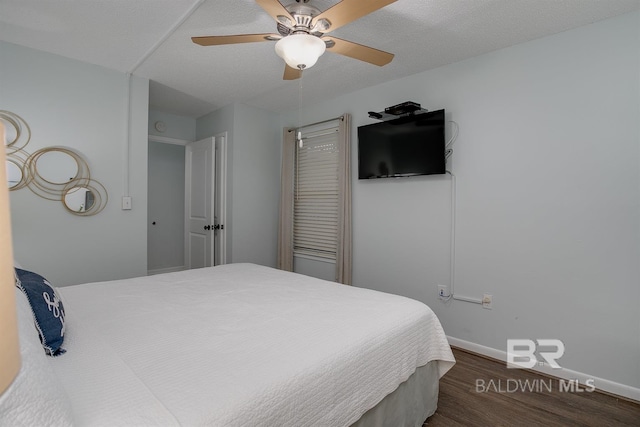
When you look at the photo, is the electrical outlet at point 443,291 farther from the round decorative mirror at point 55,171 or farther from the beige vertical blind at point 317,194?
the round decorative mirror at point 55,171

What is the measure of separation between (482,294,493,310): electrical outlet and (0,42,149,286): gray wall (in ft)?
10.7

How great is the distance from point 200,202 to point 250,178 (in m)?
0.83

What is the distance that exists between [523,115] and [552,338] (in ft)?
5.67

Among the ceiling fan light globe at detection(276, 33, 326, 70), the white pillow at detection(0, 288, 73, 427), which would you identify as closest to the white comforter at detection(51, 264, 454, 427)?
the white pillow at detection(0, 288, 73, 427)

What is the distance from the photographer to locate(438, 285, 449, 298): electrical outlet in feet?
9.61

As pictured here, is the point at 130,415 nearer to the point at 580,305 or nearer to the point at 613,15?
the point at 580,305

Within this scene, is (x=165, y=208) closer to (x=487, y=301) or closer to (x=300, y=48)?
(x=300, y=48)

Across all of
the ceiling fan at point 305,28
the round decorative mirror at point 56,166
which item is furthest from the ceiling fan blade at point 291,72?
the round decorative mirror at point 56,166

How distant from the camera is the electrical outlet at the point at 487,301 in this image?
2.68 metres

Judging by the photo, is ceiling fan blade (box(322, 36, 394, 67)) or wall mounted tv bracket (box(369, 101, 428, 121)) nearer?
ceiling fan blade (box(322, 36, 394, 67))

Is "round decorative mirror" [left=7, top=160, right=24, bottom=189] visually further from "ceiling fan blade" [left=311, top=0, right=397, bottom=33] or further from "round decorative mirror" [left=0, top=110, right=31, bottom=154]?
"ceiling fan blade" [left=311, top=0, right=397, bottom=33]

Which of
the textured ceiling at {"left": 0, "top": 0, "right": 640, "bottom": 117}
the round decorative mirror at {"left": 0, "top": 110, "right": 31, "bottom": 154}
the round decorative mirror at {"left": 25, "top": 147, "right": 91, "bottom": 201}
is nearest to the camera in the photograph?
the textured ceiling at {"left": 0, "top": 0, "right": 640, "bottom": 117}

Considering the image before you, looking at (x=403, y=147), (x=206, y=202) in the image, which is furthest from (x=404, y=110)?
(x=206, y=202)

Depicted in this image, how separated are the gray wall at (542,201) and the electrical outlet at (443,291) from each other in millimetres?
70
